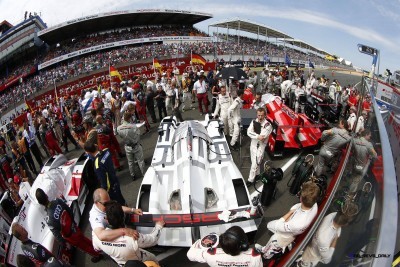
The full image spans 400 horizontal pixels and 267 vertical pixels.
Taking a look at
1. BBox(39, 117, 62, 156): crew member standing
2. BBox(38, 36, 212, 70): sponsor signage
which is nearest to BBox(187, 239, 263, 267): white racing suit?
BBox(39, 117, 62, 156): crew member standing

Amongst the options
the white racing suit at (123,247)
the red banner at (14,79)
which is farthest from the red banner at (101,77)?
the white racing suit at (123,247)

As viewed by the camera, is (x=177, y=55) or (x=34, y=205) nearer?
(x=34, y=205)

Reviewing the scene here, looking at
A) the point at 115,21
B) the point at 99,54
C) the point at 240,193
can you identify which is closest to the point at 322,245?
the point at 240,193

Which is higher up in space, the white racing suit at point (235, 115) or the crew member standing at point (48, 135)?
the white racing suit at point (235, 115)

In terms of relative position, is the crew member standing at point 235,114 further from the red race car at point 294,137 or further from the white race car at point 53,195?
the white race car at point 53,195

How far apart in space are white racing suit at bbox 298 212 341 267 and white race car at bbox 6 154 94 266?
3.60 meters

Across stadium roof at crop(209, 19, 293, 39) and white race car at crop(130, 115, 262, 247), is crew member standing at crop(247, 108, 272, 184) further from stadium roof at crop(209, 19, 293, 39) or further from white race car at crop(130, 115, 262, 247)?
stadium roof at crop(209, 19, 293, 39)

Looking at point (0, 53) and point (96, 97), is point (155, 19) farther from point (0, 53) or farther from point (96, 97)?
point (96, 97)

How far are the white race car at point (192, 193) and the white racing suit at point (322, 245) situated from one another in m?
1.74

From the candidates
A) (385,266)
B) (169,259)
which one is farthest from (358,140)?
(169,259)

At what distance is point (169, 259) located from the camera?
3.96 metres

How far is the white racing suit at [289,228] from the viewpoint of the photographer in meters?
2.51

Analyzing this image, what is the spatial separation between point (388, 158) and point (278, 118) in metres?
5.79

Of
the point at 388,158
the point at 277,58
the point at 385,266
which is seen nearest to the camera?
the point at 385,266
